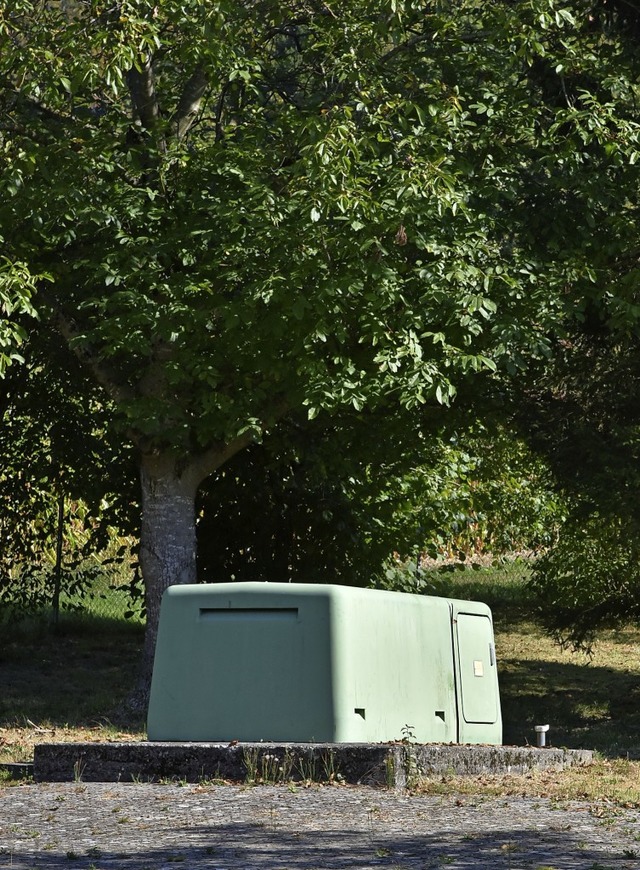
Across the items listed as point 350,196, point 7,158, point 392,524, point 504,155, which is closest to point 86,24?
point 7,158

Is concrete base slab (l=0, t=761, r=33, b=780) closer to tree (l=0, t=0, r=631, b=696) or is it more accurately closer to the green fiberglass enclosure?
the green fiberglass enclosure

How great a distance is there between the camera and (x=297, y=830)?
554 centimetres

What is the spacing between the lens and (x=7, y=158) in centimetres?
1066

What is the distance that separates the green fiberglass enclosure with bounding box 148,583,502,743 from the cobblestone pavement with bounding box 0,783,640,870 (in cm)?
62

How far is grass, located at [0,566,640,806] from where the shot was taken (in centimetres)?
812

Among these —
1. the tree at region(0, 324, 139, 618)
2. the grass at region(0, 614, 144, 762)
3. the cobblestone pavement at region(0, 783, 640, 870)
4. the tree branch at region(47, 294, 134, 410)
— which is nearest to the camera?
the cobblestone pavement at region(0, 783, 640, 870)

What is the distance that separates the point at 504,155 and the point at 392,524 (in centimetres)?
475

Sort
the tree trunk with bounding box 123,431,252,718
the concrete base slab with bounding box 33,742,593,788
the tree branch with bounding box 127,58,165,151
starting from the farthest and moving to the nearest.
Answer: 1. the tree trunk with bounding box 123,431,252,718
2. the tree branch with bounding box 127,58,165,151
3. the concrete base slab with bounding box 33,742,593,788


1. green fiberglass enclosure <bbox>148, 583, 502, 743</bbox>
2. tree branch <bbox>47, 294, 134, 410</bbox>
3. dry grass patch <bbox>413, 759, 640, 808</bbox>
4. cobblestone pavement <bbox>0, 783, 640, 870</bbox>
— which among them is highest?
tree branch <bbox>47, 294, 134, 410</bbox>

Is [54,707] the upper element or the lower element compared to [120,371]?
lower

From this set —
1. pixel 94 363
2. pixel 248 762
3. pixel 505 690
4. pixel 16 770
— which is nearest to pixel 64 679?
pixel 94 363

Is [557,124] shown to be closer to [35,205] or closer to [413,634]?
[35,205]

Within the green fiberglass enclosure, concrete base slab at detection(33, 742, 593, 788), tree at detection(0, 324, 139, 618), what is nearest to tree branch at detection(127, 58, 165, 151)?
tree at detection(0, 324, 139, 618)

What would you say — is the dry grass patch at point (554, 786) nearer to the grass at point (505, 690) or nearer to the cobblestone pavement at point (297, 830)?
the grass at point (505, 690)
